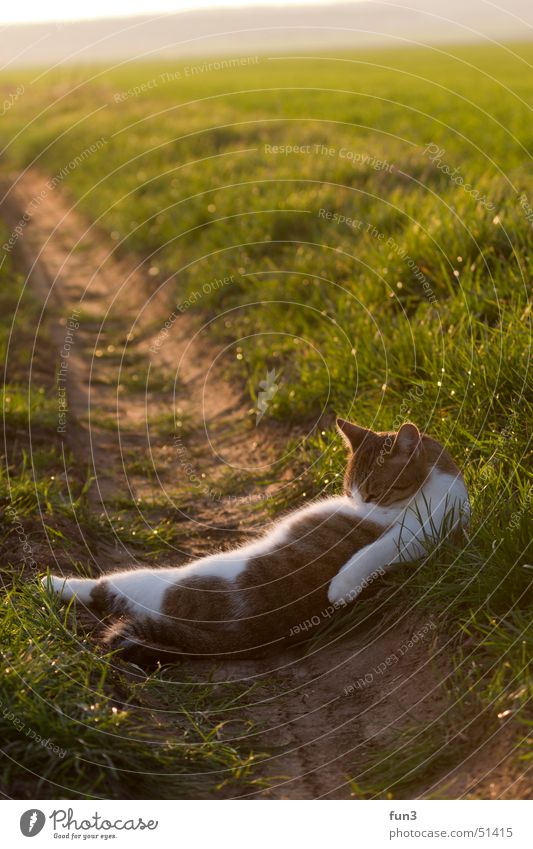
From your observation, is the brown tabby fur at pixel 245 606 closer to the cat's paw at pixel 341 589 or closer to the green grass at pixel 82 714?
the cat's paw at pixel 341 589

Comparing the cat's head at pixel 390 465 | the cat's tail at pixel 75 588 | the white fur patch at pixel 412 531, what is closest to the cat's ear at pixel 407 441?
the cat's head at pixel 390 465

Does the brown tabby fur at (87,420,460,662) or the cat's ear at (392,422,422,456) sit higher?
the cat's ear at (392,422,422,456)

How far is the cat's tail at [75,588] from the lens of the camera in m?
4.07

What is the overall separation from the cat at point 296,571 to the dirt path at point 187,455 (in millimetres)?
237

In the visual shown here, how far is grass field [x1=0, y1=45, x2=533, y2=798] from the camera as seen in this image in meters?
3.26

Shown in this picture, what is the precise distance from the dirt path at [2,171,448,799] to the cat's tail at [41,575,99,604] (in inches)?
23.8

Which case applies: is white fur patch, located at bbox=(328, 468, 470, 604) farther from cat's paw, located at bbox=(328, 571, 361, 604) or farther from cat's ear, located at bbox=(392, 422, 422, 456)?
cat's ear, located at bbox=(392, 422, 422, 456)

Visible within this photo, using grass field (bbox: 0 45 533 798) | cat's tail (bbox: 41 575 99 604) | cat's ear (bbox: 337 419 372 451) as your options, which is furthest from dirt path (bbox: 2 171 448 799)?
cat's ear (bbox: 337 419 372 451)

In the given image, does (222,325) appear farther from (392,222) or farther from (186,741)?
(186,741)

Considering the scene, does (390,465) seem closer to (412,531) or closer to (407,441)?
(407,441)

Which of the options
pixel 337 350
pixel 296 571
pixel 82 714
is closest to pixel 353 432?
pixel 296 571

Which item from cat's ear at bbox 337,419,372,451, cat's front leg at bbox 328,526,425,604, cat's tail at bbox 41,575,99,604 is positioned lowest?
cat's front leg at bbox 328,526,425,604

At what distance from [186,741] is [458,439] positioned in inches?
92.3

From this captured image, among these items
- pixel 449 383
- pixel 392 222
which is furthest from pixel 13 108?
pixel 449 383
